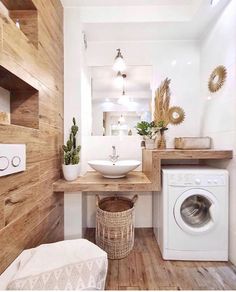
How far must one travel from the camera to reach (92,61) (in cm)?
229

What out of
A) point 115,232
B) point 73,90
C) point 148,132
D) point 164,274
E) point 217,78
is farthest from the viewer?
point 148,132

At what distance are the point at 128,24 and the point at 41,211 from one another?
213 centimetres

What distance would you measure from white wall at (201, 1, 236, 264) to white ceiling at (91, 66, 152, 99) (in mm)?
724

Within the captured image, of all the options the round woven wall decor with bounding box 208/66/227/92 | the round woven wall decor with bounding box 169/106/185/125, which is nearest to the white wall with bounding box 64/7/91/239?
the round woven wall decor with bounding box 169/106/185/125

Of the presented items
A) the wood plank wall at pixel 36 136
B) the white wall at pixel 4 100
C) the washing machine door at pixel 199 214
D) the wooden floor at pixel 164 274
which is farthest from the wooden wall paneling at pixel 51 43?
the wooden floor at pixel 164 274

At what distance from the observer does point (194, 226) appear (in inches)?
66.8

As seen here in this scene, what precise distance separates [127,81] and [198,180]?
1497mm

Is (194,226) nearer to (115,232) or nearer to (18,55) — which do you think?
(115,232)

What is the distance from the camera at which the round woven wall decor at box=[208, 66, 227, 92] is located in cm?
177

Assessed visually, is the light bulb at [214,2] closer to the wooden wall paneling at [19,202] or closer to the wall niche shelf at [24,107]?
the wall niche shelf at [24,107]

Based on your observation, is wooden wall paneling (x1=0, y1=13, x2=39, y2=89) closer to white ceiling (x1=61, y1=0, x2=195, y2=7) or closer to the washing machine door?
white ceiling (x1=61, y1=0, x2=195, y2=7)

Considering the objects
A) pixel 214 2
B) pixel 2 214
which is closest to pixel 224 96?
pixel 214 2

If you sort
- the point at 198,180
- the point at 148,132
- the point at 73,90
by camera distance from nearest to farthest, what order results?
1. the point at 198,180
2. the point at 73,90
3. the point at 148,132

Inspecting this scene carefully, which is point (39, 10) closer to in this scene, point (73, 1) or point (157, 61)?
point (73, 1)
